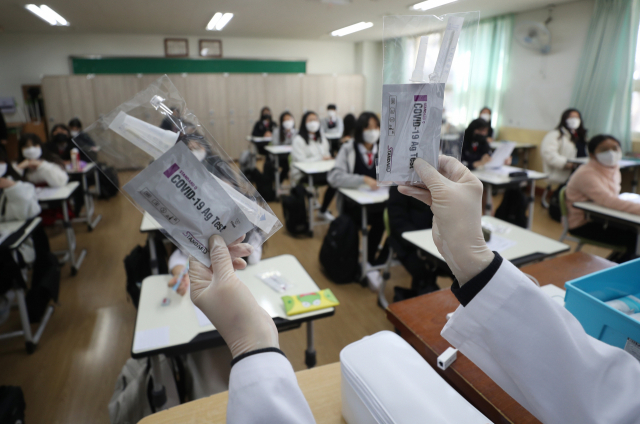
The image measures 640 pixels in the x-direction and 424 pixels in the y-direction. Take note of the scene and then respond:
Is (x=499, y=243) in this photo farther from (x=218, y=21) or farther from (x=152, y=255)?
(x=218, y=21)

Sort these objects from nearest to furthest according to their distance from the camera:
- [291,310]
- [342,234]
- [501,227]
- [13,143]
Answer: [291,310]
[501,227]
[342,234]
[13,143]

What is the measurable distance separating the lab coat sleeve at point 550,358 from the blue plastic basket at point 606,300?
146 mm

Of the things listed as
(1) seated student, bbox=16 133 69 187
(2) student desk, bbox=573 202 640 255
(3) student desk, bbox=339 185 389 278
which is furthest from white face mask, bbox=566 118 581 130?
(1) seated student, bbox=16 133 69 187

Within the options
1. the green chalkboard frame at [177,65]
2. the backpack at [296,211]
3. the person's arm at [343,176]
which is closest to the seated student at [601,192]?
the person's arm at [343,176]

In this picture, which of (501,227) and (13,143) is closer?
(501,227)

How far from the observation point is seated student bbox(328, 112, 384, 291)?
319 centimetres

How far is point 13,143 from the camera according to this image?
270 inches

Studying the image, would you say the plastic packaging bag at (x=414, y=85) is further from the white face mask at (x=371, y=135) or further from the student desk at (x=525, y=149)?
the student desk at (x=525, y=149)

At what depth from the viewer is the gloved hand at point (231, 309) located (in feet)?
1.99

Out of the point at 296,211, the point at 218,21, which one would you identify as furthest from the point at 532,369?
the point at 218,21

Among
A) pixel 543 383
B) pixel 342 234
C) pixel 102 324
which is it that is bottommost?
pixel 102 324

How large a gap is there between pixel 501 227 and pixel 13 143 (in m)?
8.27

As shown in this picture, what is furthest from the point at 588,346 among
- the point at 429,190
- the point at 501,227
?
the point at 501,227

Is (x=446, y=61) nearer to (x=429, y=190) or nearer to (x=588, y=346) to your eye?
(x=429, y=190)
